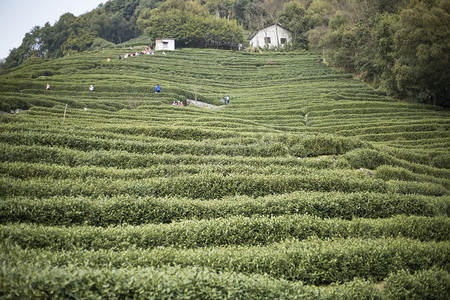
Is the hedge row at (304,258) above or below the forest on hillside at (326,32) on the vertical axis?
below

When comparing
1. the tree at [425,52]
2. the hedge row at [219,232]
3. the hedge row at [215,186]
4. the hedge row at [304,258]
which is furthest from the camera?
the tree at [425,52]

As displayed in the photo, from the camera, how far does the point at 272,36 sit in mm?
87812

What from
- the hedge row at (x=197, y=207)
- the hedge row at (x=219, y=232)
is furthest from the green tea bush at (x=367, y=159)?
the hedge row at (x=219, y=232)

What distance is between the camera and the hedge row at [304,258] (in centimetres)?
935

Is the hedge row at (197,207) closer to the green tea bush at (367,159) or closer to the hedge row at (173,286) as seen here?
the hedge row at (173,286)

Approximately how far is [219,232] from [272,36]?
85.3 meters

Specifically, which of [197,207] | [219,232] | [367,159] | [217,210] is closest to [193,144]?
[197,207]

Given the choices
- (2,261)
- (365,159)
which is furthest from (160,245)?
(365,159)

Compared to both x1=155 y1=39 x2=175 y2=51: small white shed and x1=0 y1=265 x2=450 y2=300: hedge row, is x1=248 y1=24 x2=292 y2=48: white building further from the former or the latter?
x1=0 y1=265 x2=450 y2=300: hedge row

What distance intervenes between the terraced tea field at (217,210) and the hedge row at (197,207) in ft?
0.20

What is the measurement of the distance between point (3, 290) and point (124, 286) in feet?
8.02

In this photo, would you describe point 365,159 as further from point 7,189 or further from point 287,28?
point 287,28

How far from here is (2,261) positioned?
25.2ft

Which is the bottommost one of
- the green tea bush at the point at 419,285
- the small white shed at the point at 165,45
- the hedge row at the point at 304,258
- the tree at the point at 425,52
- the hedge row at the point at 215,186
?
the green tea bush at the point at 419,285
